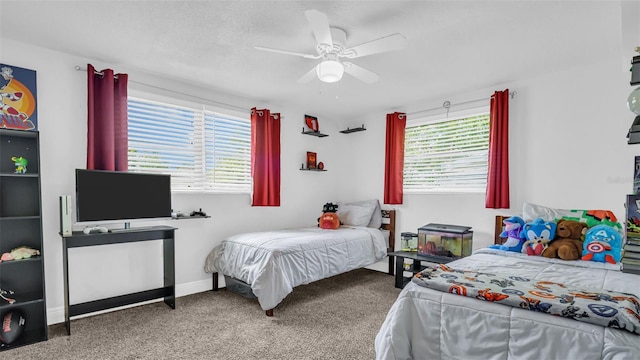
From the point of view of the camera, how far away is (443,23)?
7.17ft

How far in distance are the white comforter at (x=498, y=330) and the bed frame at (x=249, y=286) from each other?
153cm

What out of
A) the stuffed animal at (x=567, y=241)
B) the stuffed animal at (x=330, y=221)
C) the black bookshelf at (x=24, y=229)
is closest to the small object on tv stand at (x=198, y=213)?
the black bookshelf at (x=24, y=229)

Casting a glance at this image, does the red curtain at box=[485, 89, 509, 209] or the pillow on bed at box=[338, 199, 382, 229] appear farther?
the pillow on bed at box=[338, 199, 382, 229]

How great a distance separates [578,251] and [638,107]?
128 centimetres

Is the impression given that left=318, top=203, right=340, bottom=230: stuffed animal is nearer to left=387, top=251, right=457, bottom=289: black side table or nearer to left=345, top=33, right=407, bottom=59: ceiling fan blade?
left=387, top=251, right=457, bottom=289: black side table

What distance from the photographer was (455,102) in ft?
12.6

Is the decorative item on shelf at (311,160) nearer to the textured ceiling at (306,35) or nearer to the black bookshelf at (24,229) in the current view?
the textured ceiling at (306,35)

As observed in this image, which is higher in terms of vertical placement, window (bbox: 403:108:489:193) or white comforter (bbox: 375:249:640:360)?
window (bbox: 403:108:489:193)

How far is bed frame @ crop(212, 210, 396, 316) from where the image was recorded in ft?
10.2

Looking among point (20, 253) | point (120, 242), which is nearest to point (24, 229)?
point (20, 253)

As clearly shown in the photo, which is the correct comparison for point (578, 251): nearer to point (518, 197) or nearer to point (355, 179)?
point (518, 197)

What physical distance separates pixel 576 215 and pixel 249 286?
9.80ft

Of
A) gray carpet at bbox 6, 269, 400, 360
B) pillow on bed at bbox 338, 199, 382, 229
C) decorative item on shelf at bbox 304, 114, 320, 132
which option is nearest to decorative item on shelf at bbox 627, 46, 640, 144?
gray carpet at bbox 6, 269, 400, 360

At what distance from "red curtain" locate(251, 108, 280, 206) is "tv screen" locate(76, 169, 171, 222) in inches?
42.7
